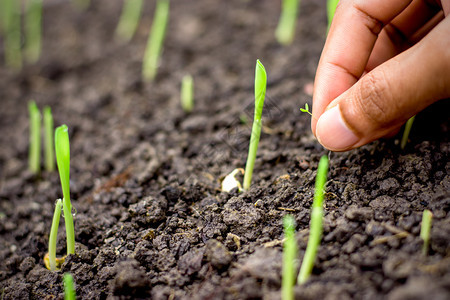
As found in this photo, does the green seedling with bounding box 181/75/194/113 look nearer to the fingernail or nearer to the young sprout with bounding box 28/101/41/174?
Result: the young sprout with bounding box 28/101/41/174

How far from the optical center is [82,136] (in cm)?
183

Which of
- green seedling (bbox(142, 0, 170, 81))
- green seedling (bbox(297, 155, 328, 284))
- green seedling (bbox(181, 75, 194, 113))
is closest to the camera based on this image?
green seedling (bbox(297, 155, 328, 284))

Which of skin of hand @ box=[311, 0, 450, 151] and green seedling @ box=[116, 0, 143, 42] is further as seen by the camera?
green seedling @ box=[116, 0, 143, 42]

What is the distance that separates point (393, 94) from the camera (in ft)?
2.90

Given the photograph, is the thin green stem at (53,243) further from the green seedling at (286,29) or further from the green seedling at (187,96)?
the green seedling at (286,29)

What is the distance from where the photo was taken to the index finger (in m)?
1.15

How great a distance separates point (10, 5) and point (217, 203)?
200 cm

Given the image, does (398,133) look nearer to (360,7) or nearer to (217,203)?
(360,7)

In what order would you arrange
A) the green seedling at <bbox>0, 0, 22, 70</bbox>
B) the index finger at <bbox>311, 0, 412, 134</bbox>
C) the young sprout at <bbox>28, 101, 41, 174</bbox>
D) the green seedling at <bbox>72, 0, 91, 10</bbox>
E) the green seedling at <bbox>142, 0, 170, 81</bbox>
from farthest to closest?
the green seedling at <bbox>72, 0, 91, 10</bbox> → the green seedling at <bbox>0, 0, 22, 70</bbox> → the green seedling at <bbox>142, 0, 170, 81</bbox> → the young sprout at <bbox>28, 101, 41, 174</bbox> → the index finger at <bbox>311, 0, 412, 134</bbox>

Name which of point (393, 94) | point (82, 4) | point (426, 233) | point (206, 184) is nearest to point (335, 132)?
point (393, 94)

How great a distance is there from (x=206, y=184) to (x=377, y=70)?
676 mm

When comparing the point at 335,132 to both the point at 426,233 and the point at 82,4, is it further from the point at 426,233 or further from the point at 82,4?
the point at 82,4

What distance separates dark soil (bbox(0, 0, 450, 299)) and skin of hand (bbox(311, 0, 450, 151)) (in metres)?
0.20

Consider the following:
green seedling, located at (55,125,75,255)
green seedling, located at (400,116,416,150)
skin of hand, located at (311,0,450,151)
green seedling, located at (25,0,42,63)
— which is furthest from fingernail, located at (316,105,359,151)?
green seedling, located at (25,0,42,63)
